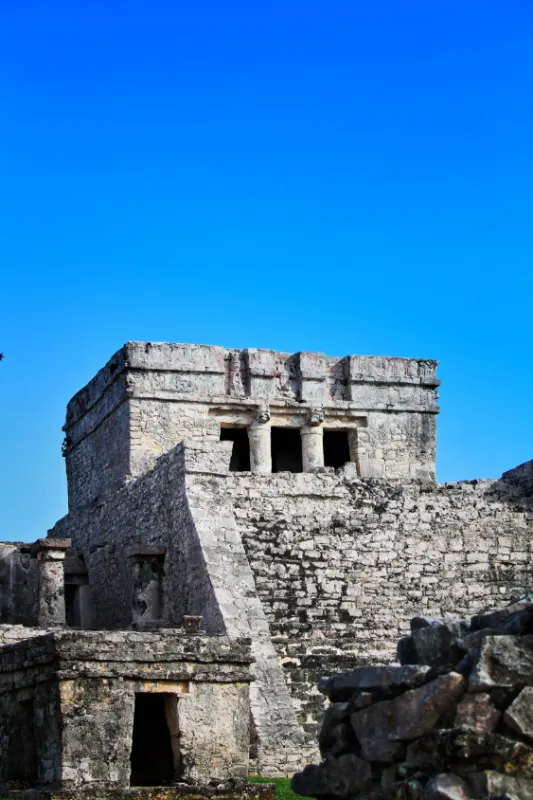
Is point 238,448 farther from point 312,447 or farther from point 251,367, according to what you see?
point 251,367

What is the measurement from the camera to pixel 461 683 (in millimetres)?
6918

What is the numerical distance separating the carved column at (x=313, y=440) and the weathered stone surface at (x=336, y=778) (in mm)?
16606

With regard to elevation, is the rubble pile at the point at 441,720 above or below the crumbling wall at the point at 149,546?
below

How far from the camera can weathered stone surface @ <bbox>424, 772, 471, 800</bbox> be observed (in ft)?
21.9

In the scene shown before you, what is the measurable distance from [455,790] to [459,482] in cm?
1381

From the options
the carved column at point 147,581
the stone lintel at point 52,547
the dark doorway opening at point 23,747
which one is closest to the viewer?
the dark doorway opening at point 23,747

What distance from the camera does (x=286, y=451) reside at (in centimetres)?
2628

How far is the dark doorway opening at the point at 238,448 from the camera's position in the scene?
25.6 m

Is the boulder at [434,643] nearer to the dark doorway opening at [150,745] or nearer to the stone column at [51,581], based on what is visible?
the dark doorway opening at [150,745]

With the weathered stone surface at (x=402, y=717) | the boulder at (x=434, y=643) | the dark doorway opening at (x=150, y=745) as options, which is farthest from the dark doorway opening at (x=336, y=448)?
the weathered stone surface at (x=402, y=717)

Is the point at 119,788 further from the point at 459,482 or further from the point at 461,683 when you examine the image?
the point at 459,482

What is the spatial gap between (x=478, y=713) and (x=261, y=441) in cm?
1774

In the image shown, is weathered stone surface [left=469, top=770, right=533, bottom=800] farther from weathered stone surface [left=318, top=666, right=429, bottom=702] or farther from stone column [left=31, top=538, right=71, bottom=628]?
stone column [left=31, top=538, right=71, bottom=628]

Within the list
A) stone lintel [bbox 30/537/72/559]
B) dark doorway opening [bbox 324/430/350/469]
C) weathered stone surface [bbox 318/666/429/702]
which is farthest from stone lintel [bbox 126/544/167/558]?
weathered stone surface [bbox 318/666/429/702]
